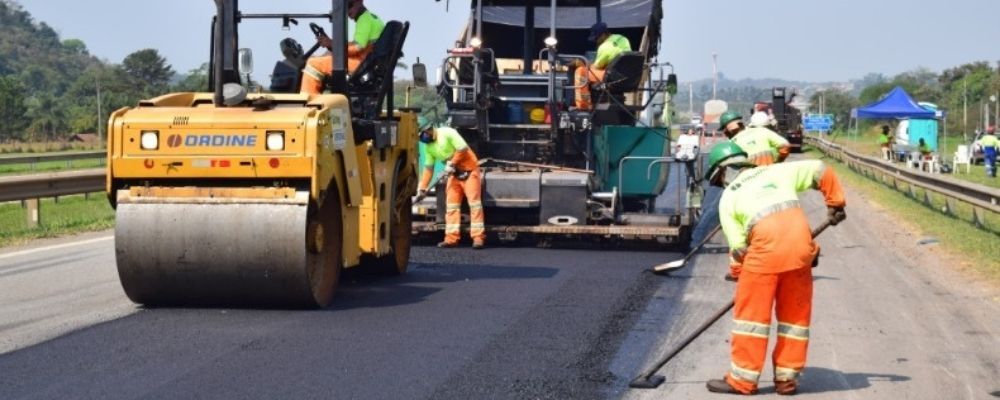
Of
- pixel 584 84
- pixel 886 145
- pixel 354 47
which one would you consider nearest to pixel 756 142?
pixel 354 47

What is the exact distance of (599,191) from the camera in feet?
45.7

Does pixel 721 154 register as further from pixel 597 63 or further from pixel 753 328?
pixel 597 63

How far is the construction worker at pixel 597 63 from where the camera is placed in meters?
14.1

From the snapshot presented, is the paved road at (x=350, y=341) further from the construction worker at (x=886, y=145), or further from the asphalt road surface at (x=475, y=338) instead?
the construction worker at (x=886, y=145)

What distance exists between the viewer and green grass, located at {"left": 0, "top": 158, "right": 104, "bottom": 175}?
32.7m

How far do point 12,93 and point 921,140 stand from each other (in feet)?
118

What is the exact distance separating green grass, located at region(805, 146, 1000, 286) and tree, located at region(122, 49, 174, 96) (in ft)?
129

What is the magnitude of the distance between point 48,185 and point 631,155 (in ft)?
21.5

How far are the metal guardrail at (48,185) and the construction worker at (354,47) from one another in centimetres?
589

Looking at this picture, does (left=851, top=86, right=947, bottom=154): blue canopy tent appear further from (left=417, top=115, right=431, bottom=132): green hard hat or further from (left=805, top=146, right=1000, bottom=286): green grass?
(left=417, top=115, right=431, bottom=132): green hard hat

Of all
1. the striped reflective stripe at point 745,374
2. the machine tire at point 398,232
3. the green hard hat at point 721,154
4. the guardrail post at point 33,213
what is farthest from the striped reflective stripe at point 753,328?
the guardrail post at point 33,213

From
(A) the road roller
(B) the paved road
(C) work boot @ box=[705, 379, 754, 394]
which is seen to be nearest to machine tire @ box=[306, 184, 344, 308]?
(A) the road roller

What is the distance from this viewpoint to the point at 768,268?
628 centimetres

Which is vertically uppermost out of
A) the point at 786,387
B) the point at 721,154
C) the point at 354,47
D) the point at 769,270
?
the point at 354,47
